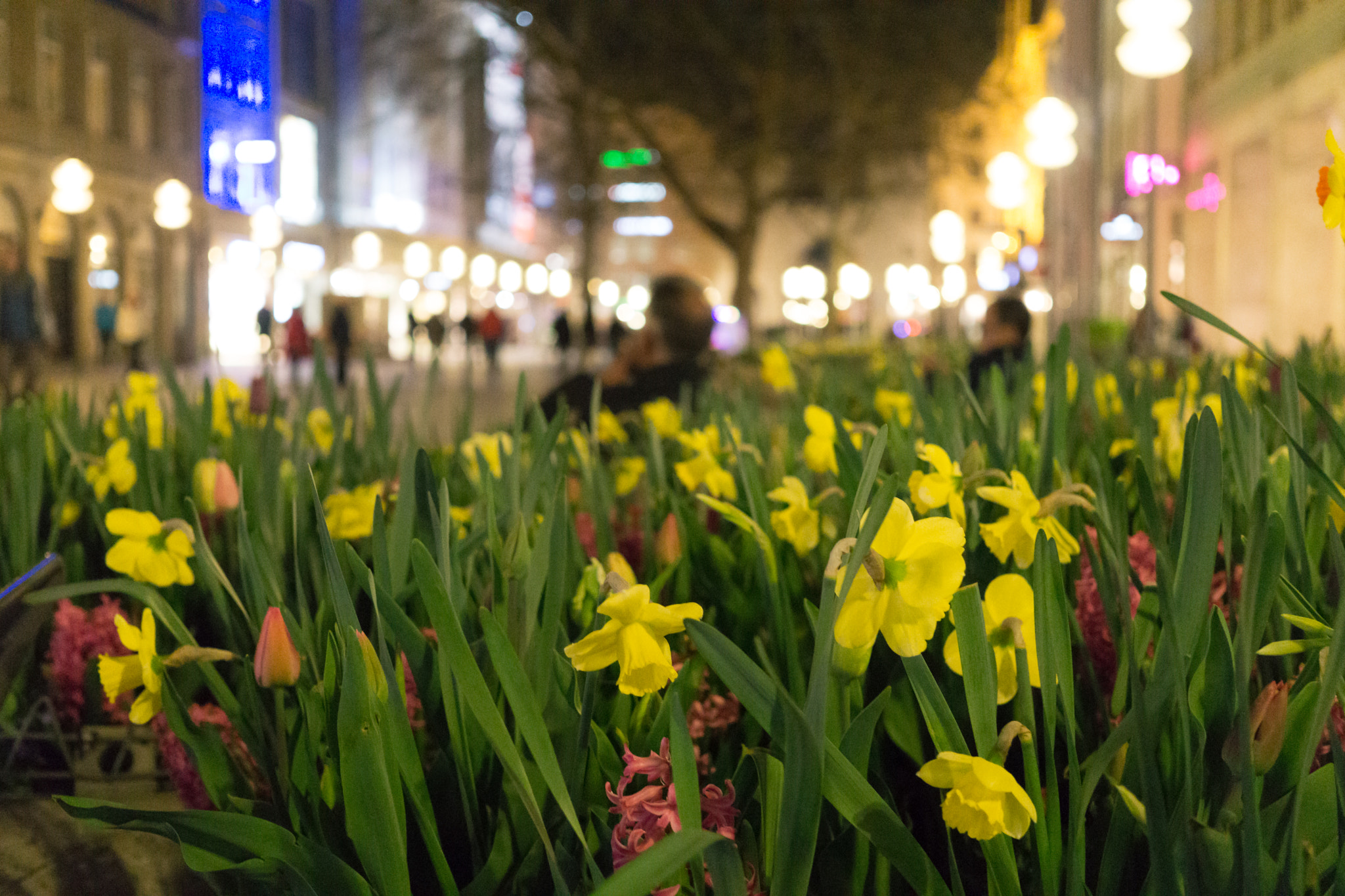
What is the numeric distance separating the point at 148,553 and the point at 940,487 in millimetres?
679

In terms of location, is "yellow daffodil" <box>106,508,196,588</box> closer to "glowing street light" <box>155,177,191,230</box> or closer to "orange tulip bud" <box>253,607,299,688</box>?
"orange tulip bud" <box>253,607,299,688</box>

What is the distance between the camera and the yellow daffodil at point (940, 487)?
3.34ft

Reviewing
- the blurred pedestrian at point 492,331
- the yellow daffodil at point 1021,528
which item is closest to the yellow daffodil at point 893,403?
the yellow daffodil at point 1021,528

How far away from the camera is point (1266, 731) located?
0.74 metres

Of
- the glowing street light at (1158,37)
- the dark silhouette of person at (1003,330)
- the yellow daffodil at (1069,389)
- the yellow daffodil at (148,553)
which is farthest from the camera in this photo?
the glowing street light at (1158,37)

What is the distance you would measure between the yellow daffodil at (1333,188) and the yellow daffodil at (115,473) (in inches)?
52.9

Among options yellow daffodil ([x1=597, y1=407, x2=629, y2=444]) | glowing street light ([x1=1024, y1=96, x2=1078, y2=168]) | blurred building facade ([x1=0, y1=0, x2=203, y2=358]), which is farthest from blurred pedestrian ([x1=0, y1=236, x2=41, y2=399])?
glowing street light ([x1=1024, y1=96, x2=1078, y2=168])

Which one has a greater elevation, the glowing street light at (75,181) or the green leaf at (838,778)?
the glowing street light at (75,181)

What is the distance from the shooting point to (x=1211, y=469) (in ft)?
2.65

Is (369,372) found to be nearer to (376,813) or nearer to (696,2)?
(376,813)

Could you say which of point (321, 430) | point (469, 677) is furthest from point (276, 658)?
point (321, 430)

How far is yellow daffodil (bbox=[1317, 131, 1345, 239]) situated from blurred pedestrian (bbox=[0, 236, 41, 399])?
→ 5317mm

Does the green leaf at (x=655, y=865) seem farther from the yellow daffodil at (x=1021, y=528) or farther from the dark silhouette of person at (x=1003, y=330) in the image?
the dark silhouette of person at (x=1003, y=330)

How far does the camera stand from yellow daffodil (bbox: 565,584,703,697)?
74cm
